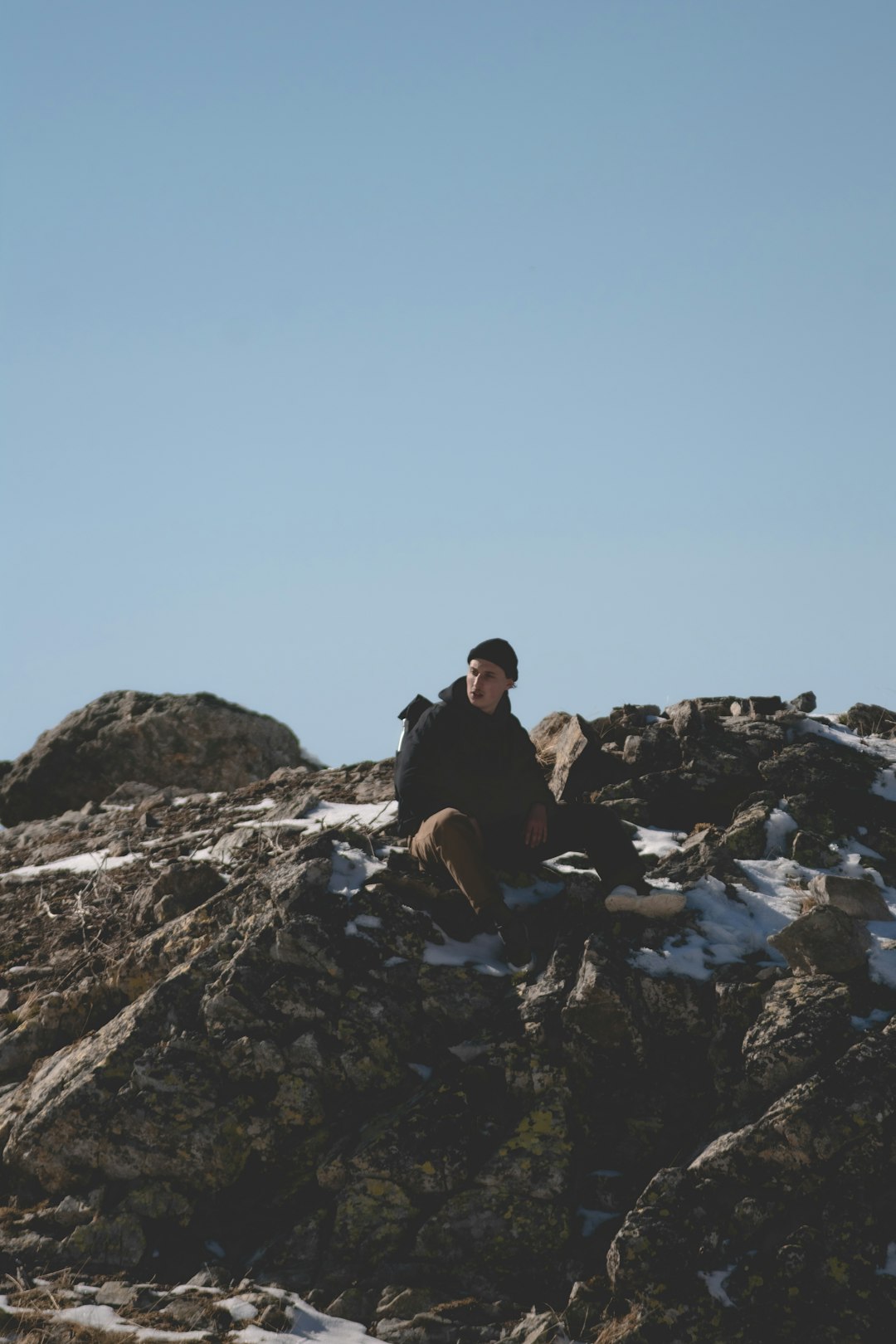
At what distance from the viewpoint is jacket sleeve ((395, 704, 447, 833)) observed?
9414 millimetres

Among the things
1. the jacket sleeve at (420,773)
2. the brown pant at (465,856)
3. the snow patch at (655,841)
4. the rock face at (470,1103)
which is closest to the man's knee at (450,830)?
the brown pant at (465,856)

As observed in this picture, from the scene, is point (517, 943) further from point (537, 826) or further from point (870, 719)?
point (870, 719)

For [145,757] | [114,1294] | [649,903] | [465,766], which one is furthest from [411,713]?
[145,757]

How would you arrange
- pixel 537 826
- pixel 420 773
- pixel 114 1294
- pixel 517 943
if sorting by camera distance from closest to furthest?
pixel 114 1294 < pixel 517 943 < pixel 420 773 < pixel 537 826

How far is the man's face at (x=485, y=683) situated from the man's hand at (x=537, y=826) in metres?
0.91

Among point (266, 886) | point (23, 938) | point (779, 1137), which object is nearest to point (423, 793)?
point (266, 886)

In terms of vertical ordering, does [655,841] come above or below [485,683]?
below

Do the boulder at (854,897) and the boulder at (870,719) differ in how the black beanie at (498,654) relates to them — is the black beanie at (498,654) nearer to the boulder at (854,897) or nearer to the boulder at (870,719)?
the boulder at (854,897)

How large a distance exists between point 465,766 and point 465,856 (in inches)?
39.7

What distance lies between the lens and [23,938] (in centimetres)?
1134

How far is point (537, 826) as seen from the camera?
31.5 feet

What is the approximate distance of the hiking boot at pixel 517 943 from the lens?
8711 mm

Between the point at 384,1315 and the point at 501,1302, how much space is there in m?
0.67

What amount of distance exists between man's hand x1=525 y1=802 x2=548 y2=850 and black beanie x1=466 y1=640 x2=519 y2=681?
1.10m
